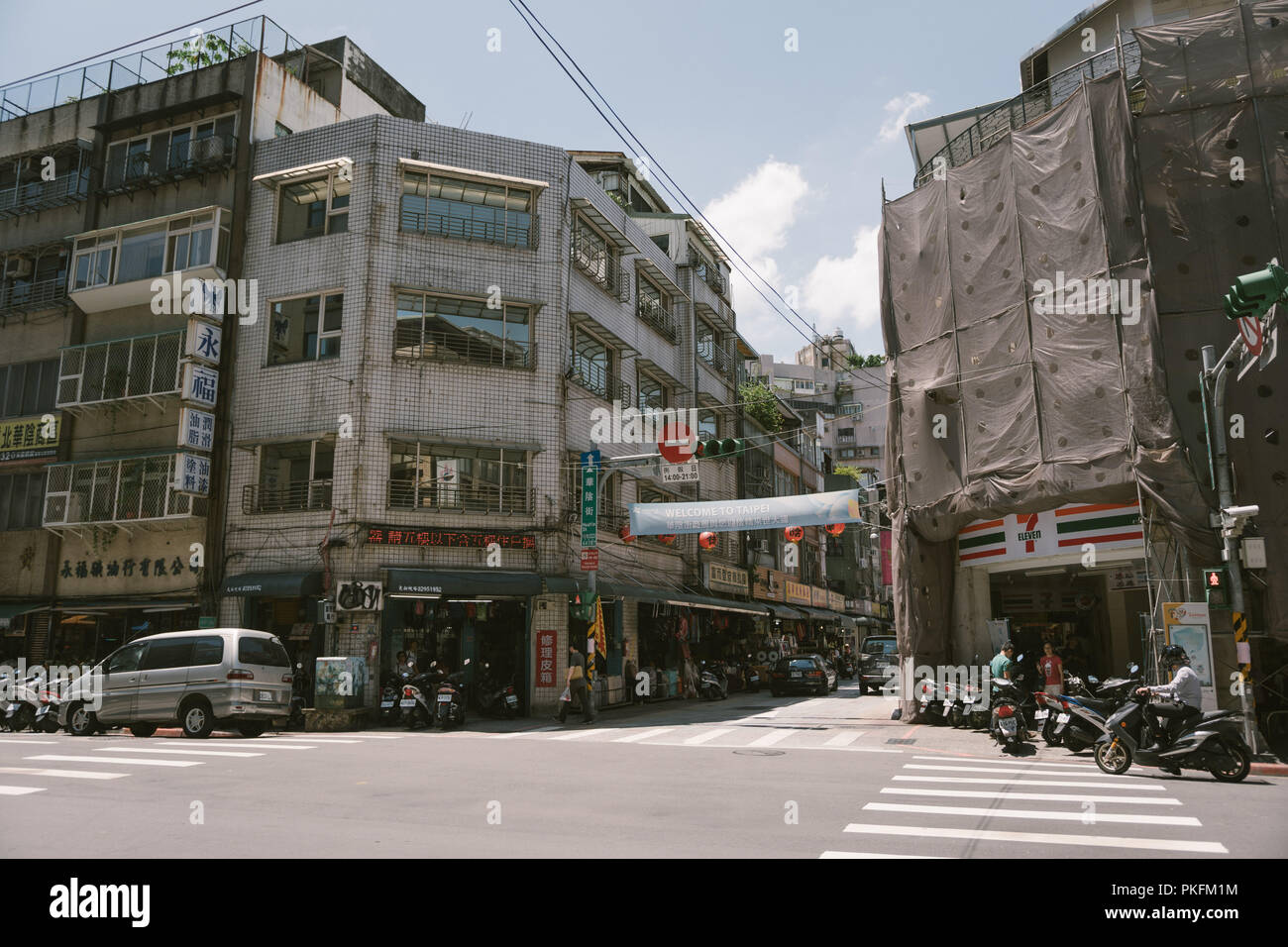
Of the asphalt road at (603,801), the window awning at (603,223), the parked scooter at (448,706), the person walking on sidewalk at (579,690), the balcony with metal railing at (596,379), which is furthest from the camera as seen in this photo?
the window awning at (603,223)

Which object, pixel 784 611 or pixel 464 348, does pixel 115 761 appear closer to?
pixel 464 348

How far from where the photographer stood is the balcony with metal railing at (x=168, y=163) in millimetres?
25062

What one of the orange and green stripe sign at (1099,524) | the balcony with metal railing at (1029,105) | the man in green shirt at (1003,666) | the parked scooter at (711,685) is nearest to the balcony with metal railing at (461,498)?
the parked scooter at (711,685)

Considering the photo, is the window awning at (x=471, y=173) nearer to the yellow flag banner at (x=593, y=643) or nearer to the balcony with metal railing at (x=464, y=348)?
the balcony with metal railing at (x=464, y=348)

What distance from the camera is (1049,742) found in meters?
14.4

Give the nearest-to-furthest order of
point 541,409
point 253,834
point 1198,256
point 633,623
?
point 253,834 → point 1198,256 → point 541,409 → point 633,623

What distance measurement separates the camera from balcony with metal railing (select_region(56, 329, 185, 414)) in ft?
78.1

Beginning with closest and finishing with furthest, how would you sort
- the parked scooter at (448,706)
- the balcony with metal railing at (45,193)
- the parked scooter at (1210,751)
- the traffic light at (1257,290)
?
the traffic light at (1257,290), the parked scooter at (1210,751), the parked scooter at (448,706), the balcony with metal railing at (45,193)

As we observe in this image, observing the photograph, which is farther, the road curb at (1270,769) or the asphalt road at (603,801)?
the road curb at (1270,769)

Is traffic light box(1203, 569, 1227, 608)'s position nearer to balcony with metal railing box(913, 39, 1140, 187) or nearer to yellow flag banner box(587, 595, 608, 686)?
balcony with metal railing box(913, 39, 1140, 187)

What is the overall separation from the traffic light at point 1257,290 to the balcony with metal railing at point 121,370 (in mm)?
23537
